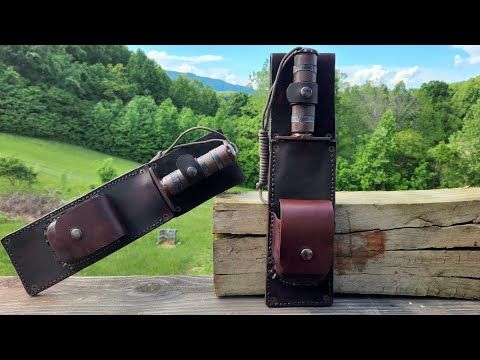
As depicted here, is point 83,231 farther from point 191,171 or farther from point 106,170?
point 106,170

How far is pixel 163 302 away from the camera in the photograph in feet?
5.48

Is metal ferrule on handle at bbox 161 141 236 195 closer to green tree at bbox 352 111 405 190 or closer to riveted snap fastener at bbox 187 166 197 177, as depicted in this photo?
riveted snap fastener at bbox 187 166 197 177

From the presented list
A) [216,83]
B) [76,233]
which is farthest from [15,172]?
[76,233]

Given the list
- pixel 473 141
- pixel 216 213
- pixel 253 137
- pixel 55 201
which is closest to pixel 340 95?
pixel 253 137

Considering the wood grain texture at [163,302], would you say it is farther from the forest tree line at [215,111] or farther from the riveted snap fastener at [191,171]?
the forest tree line at [215,111]

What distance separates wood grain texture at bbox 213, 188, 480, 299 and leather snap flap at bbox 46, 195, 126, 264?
1.43 feet

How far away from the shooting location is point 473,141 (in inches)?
131

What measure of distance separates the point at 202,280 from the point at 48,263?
2.23ft

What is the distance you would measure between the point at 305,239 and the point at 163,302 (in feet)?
2.14

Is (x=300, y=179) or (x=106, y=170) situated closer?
(x=300, y=179)

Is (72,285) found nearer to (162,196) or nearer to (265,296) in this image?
(162,196)

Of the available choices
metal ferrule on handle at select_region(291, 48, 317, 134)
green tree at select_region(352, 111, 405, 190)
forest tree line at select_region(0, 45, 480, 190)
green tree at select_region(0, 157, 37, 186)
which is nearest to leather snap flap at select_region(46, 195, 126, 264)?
metal ferrule on handle at select_region(291, 48, 317, 134)

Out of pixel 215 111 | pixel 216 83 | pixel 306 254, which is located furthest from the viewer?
pixel 216 83

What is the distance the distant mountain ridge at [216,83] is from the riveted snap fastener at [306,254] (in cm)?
201
